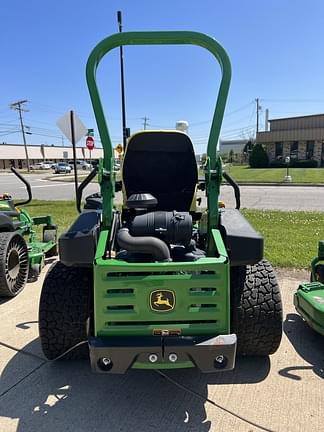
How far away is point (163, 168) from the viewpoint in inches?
136

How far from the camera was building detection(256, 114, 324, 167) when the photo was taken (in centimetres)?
4000

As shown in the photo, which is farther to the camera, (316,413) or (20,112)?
(20,112)

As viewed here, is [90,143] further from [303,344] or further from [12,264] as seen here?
[303,344]

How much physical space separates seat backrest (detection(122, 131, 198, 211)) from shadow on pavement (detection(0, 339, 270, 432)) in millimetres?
1519

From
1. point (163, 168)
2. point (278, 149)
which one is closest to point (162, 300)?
point (163, 168)

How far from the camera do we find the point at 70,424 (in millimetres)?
2211

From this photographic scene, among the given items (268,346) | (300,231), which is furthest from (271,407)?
(300,231)

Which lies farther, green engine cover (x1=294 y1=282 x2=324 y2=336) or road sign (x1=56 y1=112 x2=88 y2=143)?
road sign (x1=56 y1=112 x2=88 y2=143)

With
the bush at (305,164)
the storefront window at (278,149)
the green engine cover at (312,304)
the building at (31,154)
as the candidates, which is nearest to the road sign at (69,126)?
the green engine cover at (312,304)

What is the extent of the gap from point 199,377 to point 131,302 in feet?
3.17

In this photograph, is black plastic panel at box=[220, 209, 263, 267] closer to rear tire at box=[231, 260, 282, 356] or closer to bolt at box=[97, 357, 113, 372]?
rear tire at box=[231, 260, 282, 356]

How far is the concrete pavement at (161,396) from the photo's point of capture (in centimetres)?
221

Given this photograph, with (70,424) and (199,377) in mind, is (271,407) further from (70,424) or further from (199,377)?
(70,424)

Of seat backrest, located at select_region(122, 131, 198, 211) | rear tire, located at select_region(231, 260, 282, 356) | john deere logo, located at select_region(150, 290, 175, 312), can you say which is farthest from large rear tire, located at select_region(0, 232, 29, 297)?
rear tire, located at select_region(231, 260, 282, 356)
